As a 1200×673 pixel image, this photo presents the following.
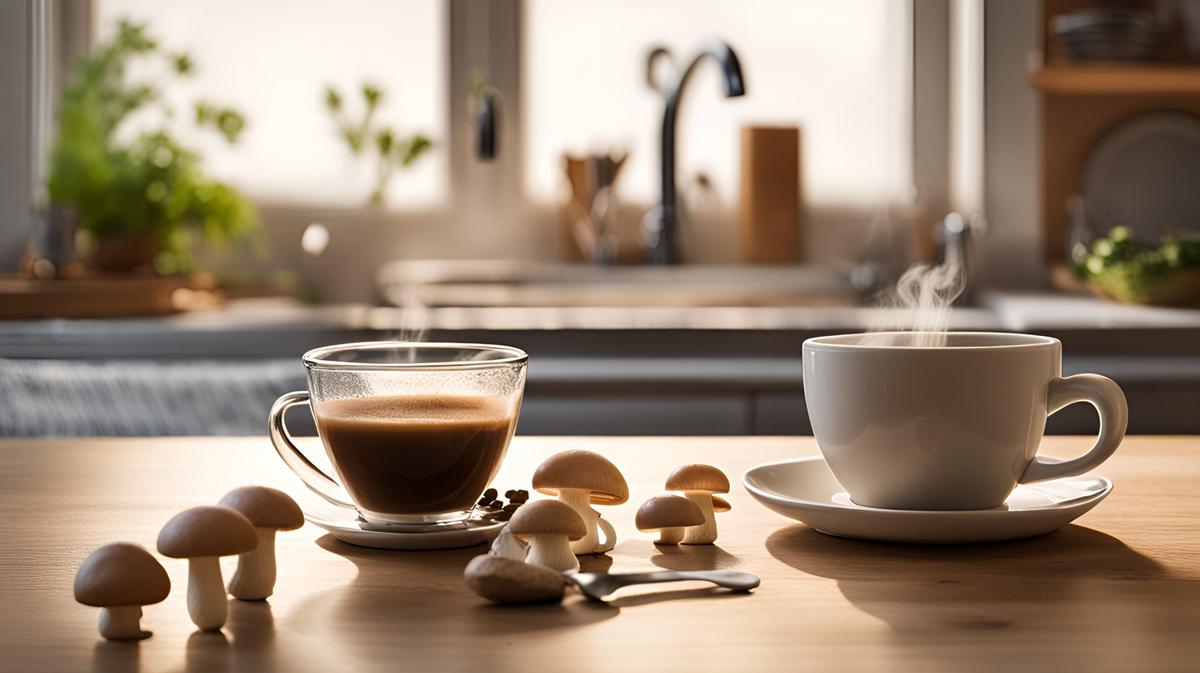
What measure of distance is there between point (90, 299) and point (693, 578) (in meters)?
1.79

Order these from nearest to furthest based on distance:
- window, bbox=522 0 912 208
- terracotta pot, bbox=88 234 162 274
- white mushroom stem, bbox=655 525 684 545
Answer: white mushroom stem, bbox=655 525 684 545
terracotta pot, bbox=88 234 162 274
window, bbox=522 0 912 208

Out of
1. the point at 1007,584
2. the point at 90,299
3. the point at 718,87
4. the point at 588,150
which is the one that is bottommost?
the point at 1007,584

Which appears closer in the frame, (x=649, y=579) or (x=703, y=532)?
(x=649, y=579)

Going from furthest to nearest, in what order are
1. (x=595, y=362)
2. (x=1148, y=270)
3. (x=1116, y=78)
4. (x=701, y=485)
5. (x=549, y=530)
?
(x=1116, y=78) < (x=1148, y=270) < (x=595, y=362) < (x=701, y=485) < (x=549, y=530)

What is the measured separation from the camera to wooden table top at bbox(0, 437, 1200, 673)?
1.53ft

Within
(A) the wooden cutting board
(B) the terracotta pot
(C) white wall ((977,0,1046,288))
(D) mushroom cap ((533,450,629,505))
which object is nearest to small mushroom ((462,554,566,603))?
(D) mushroom cap ((533,450,629,505))

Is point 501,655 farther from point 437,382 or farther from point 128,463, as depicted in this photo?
point 128,463

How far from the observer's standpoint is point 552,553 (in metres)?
0.60

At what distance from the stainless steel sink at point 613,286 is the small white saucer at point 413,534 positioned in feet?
5.74

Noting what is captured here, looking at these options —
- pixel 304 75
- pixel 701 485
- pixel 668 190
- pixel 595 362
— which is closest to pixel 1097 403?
pixel 701 485

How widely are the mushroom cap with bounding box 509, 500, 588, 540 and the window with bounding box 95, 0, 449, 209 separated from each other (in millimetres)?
2361

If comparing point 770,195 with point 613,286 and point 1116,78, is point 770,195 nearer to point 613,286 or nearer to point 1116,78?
point 613,286

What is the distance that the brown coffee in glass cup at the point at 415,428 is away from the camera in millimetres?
657

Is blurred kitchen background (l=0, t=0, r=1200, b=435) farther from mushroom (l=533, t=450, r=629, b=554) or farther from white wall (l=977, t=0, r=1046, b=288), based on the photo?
mushroom (l=533, t=450, r=629, b=554)
